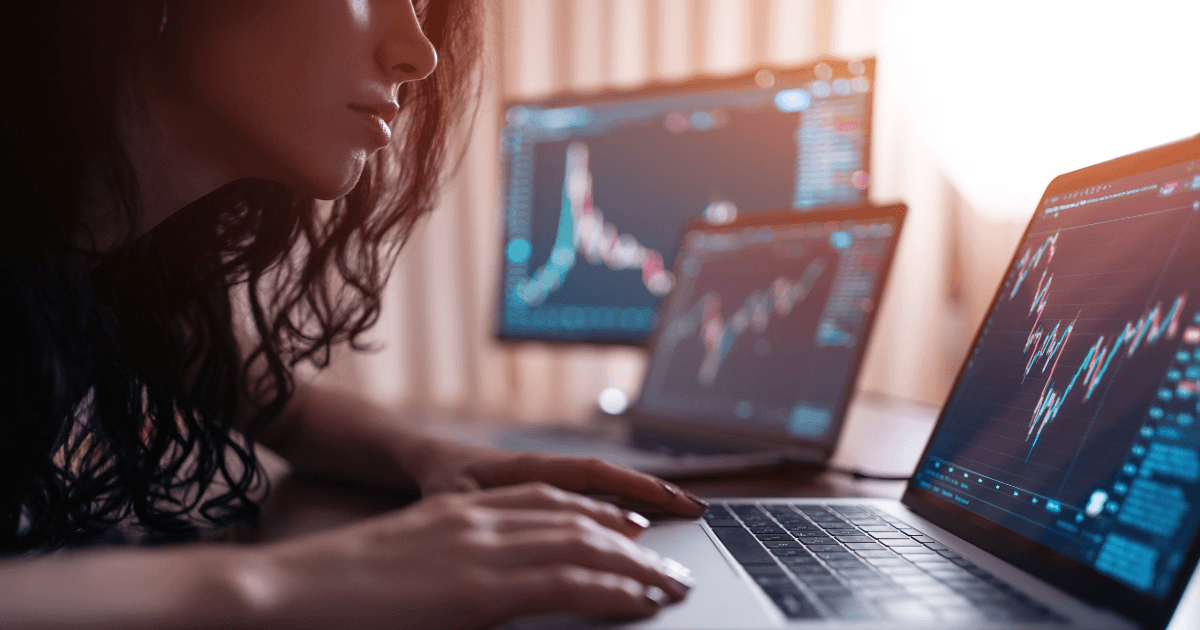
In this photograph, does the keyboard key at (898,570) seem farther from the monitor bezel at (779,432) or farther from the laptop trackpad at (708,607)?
the monitor bezel at (779,432)

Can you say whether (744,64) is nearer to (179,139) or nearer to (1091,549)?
(179,139)

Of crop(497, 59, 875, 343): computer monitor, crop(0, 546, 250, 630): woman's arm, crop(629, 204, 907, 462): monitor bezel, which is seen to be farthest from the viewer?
crop(497, 59, 875, 343): computer monitor

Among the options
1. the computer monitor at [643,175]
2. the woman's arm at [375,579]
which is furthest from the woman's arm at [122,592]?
the computer monitor at [643,175]

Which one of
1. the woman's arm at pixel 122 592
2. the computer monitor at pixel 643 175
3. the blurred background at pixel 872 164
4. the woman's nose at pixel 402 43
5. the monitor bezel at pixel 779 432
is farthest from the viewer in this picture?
the blurred background at pixel 872 164

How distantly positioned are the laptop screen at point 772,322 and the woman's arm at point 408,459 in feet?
1.04

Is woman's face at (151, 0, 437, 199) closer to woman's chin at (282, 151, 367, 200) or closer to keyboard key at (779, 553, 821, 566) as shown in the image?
woman's chin at (282, 151, 367, 200)

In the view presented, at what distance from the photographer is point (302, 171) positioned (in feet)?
1.85

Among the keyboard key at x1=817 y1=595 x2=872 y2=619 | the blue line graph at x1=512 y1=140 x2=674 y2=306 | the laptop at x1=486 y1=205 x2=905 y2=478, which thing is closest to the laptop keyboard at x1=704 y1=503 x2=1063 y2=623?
the keyboard key at x1=817 y1=595 x2=872 y2=619

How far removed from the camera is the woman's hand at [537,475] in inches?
19.5

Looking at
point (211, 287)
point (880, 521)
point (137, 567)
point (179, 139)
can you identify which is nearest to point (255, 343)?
point (211, 287)

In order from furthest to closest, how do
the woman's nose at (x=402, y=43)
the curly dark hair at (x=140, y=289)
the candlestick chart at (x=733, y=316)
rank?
the candlestick chart at (x=733, y=316) → the woman's nose at (x=402, y=43) → the curly dark hair at (x=140, y=289)

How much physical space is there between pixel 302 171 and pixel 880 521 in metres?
0.54

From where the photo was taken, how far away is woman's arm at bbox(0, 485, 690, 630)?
25 centimetres

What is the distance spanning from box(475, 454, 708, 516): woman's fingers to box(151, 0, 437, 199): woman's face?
0.96ft
